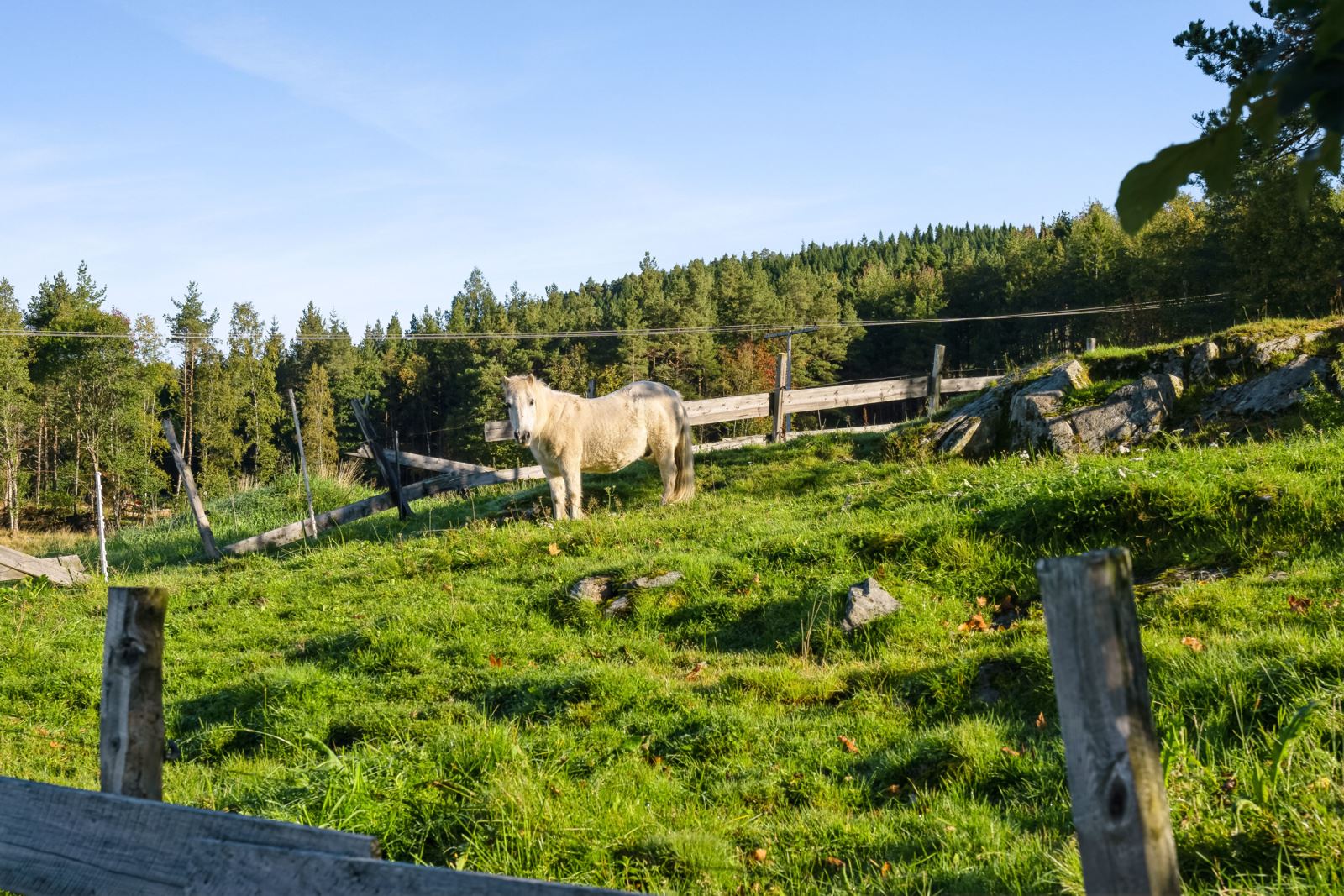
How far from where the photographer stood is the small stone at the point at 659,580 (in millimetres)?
8742

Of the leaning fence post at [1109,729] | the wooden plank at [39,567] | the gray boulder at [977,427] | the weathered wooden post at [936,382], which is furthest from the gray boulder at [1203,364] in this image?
the wooden plank at [39,567]

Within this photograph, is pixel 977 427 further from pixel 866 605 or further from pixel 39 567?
pixel 39 567

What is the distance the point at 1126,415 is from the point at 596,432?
7.23m

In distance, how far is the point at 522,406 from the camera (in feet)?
42.6

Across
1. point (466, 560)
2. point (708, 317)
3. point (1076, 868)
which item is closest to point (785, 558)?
point (466, 560)

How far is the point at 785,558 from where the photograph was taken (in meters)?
9.08

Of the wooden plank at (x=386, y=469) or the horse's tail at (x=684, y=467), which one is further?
the wooden plank at (x=386, y=469)

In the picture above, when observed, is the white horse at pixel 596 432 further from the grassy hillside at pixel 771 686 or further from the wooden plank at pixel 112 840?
the wooden plank at pixel 112 840

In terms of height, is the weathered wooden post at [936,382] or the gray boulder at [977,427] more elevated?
the weathered wooden post at [936,382]

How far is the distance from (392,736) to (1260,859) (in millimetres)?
4725

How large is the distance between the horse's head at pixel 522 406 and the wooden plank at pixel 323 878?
10.7 m

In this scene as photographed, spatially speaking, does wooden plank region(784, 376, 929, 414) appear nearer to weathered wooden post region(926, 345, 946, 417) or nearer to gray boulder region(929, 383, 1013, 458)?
weathered wooden post region(926, 345, 946, 417)

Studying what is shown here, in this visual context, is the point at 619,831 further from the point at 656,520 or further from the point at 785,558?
the point at 656,520

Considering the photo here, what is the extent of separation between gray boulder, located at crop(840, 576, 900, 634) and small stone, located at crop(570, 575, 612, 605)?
2409mm
